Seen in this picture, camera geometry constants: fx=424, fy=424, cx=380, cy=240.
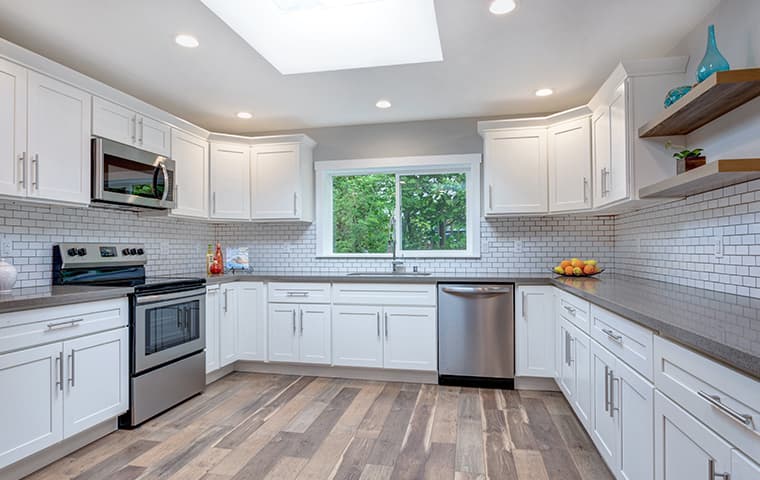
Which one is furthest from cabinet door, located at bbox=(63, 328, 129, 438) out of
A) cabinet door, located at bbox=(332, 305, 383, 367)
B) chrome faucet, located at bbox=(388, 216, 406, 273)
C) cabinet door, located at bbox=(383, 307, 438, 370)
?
chrome faucet, located at bbox=(388, 216, 406, 273)

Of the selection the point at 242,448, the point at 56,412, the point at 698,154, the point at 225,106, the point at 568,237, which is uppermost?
the point at 225,106

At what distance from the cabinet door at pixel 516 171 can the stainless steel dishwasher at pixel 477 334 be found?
2.50ft

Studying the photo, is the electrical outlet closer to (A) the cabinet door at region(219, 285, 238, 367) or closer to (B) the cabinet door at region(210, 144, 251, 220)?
(A) the cabinet door at region(219, 285, 238, 367)

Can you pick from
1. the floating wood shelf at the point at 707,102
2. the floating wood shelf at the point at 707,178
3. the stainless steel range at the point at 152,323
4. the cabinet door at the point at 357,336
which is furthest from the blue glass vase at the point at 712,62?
the stainless steel range at the point at 152,323

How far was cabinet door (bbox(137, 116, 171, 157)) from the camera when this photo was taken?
10.3ft

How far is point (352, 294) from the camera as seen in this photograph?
365 cm

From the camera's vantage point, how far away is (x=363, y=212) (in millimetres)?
4434

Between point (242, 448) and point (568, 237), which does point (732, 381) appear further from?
point (568, 237)

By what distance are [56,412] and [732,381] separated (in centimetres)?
282

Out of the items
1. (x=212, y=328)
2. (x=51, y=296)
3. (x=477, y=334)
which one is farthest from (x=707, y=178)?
(x=212, y=328)

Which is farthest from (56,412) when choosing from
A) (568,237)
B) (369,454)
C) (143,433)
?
(568,237)

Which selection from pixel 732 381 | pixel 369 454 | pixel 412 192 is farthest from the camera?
pixel 412 192

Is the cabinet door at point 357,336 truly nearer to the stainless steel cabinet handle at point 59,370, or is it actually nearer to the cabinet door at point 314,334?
the cabinet door at point 314,334

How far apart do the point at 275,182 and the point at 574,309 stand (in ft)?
9.34
